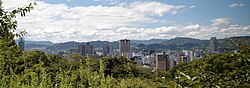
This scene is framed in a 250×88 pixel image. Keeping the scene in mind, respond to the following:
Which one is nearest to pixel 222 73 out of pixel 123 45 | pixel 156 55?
pixel 123 45

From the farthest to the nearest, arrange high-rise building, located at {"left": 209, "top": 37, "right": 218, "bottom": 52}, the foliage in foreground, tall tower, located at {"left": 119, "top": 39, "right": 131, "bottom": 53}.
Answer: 1. tall tower, located at {"left": 119, "top": 39, "right": 131, "bottom": 53}
2. high-rise building, located at {"left": 209, "top": 37, "right": 218, "bottom": 52}
3. the foliage in foreground

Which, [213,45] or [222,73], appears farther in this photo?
[213,45]

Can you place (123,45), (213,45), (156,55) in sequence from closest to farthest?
1. (213,45)
2. (123,45)
3. (156,55)

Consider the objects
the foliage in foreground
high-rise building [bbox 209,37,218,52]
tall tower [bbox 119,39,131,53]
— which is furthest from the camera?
tall tower [bbox 119,39,131,53]

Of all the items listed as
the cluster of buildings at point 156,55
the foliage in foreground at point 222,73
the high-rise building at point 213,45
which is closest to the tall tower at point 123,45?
the cluster of buildings at point 156,55

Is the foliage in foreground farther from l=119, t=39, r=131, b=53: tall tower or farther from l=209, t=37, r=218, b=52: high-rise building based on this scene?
l=119, t=39, r=131, b=53: tall tower

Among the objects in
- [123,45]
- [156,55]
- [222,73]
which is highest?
[222,73]

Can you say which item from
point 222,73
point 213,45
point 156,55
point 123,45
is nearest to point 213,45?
point 213,45

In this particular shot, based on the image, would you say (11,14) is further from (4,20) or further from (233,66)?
(233,66)

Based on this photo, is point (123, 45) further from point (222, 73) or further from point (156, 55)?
point (222, 73)

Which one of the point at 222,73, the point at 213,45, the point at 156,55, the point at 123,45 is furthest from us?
the point at 156,55

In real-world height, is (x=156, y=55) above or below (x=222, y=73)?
below

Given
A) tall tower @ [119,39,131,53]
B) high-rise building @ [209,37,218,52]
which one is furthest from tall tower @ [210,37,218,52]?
tall tower @ [119,39,131,53]

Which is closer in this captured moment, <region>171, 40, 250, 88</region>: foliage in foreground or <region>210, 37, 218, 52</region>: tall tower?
<region>171, 40, 250, 88</region>: foliage in foreground
